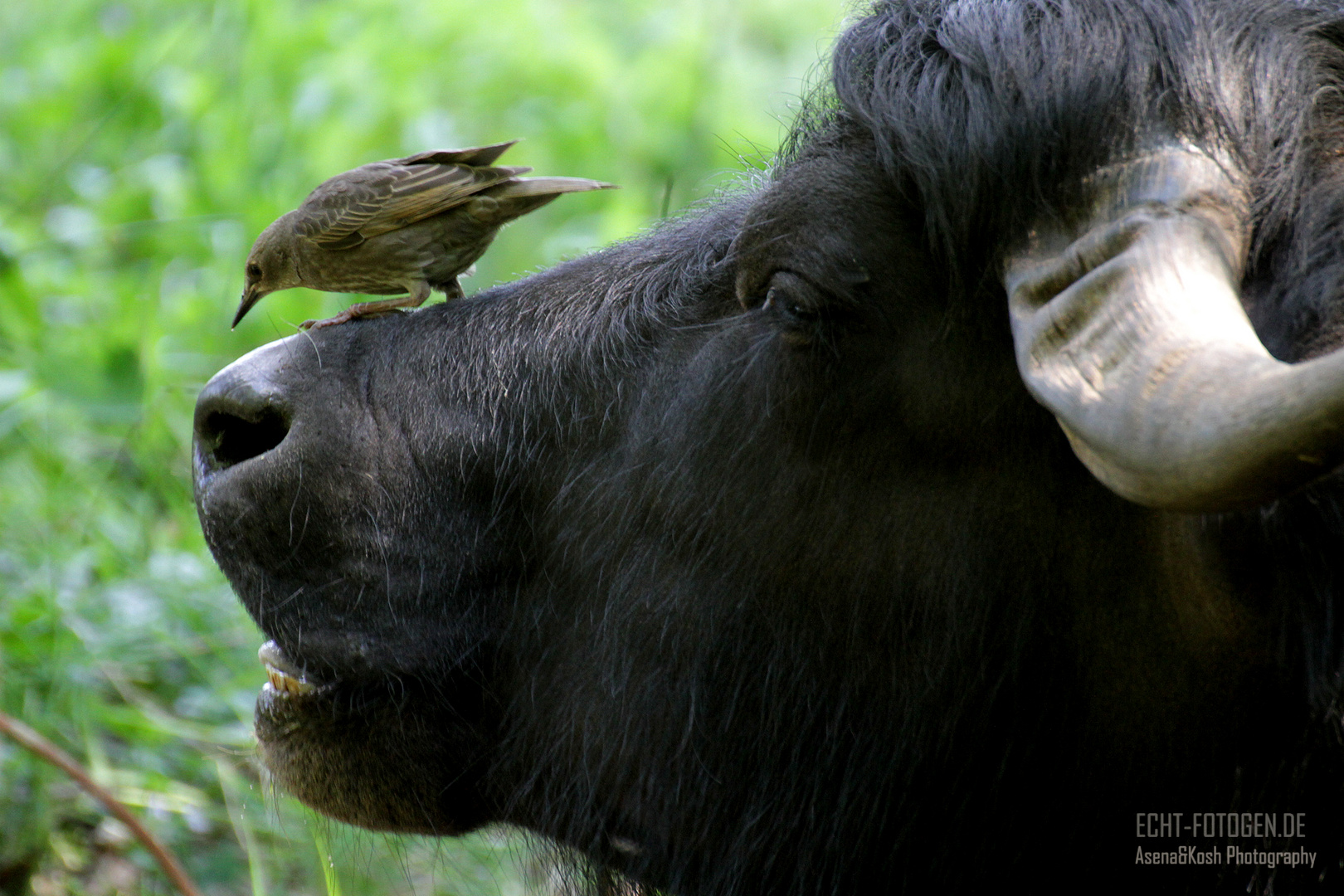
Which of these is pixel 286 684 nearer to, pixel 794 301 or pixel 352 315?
pixel 352 315

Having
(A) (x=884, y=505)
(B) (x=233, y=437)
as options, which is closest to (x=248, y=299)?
(B) (x=233, y=437)

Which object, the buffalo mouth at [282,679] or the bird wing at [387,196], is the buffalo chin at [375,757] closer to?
the buffalo mouth at [282,679]

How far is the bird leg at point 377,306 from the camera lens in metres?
2.91

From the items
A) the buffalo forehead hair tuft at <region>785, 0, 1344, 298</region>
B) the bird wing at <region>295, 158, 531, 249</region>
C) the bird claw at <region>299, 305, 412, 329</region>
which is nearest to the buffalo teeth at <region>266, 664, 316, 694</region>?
the bird claw at <region>299, 305, 412, 329</region>

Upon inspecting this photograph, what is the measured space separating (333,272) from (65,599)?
2167mm

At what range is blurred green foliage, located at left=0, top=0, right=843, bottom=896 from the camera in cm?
425

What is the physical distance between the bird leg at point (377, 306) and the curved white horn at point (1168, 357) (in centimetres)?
135

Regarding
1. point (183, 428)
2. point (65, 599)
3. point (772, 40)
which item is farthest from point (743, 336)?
point (772, 40)

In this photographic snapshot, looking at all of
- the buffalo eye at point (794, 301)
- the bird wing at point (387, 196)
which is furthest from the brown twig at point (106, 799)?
the buffalo eye at point (794, 301)

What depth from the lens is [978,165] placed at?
87.7 inches

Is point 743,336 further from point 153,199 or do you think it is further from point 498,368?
A: point 153,199

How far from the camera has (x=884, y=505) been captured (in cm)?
238

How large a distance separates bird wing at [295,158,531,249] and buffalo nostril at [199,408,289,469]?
519 millimetres

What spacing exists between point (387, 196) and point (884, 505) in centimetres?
130
